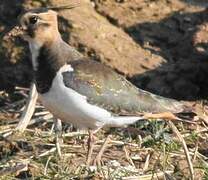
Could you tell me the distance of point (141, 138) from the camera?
638cm

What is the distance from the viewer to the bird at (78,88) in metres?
5.38

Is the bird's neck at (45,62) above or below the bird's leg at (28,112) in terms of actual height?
above

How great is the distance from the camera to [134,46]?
7559 mm

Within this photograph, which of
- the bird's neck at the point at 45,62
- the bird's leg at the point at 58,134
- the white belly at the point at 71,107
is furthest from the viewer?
the bird's leg at the point at 58,134

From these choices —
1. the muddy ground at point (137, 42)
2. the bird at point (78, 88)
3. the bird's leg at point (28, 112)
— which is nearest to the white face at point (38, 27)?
the bird at point (78, 88)

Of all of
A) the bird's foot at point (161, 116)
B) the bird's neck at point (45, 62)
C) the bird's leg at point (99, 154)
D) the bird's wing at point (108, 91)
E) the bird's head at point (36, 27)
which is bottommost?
the bird's leg at point (99, 154)

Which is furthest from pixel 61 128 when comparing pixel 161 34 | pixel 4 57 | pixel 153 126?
pixel 161 34

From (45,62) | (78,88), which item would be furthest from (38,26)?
(78,88)

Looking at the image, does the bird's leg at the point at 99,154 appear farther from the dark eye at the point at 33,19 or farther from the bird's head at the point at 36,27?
the dark eye at the point at 33,19

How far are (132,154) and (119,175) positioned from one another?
51 cm

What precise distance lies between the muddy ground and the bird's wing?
134 centimetres

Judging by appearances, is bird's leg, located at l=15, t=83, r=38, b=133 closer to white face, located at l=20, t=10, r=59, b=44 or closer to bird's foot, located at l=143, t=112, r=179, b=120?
white face, located at l=20, t=10, r=59, b=44

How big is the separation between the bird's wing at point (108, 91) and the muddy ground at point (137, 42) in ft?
4.40

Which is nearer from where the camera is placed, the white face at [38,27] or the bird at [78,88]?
the bird at [78,88]
